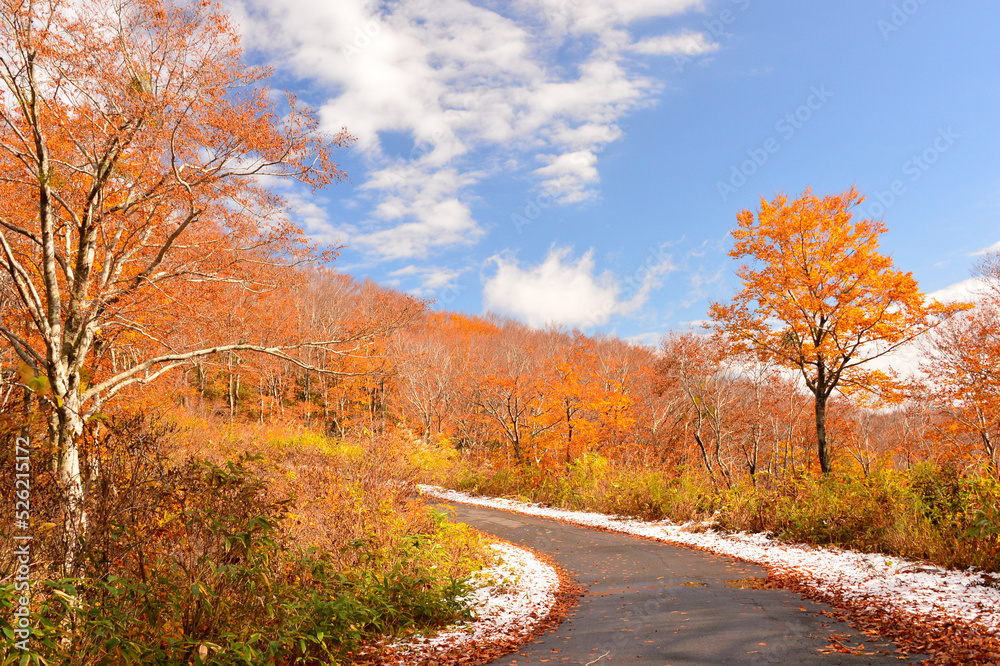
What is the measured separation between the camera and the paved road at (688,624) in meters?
4.92

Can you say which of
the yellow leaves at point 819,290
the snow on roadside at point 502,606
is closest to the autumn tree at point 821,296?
the yellow leaves at point 819,290

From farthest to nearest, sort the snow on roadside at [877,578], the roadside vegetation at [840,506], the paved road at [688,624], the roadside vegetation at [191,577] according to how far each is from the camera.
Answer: the roadside vegetation at [840,506] < the snow on roadside at [877,578] < the paved road at [688,624] < the roadside vegetation at [191,577]

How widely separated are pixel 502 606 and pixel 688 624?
2621 millimetres

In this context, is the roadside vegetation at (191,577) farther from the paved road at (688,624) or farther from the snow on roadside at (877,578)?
the snow on roadside at (877,578)

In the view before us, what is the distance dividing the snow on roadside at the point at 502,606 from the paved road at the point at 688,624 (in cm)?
48

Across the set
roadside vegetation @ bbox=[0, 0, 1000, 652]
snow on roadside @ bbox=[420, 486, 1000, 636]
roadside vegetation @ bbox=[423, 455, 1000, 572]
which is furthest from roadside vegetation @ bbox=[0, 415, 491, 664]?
roadside vegetation @ bbox=[423, 455, 1000, 572]

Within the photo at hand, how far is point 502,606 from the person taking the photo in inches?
286

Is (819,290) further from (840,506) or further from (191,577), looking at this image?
(191,577)

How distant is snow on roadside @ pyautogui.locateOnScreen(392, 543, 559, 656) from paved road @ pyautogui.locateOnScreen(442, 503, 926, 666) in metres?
0.48

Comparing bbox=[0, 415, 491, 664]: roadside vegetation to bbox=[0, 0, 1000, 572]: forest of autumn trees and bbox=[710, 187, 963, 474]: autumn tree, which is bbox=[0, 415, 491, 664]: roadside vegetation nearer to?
bbox=[0, 0, 1000, 572]: forest of autumn trees

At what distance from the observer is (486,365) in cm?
3183

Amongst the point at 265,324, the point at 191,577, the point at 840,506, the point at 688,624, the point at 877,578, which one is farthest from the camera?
the point at 265,324

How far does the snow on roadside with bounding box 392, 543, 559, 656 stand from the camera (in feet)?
19.3

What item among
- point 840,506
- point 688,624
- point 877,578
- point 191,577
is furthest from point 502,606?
point 840,506
